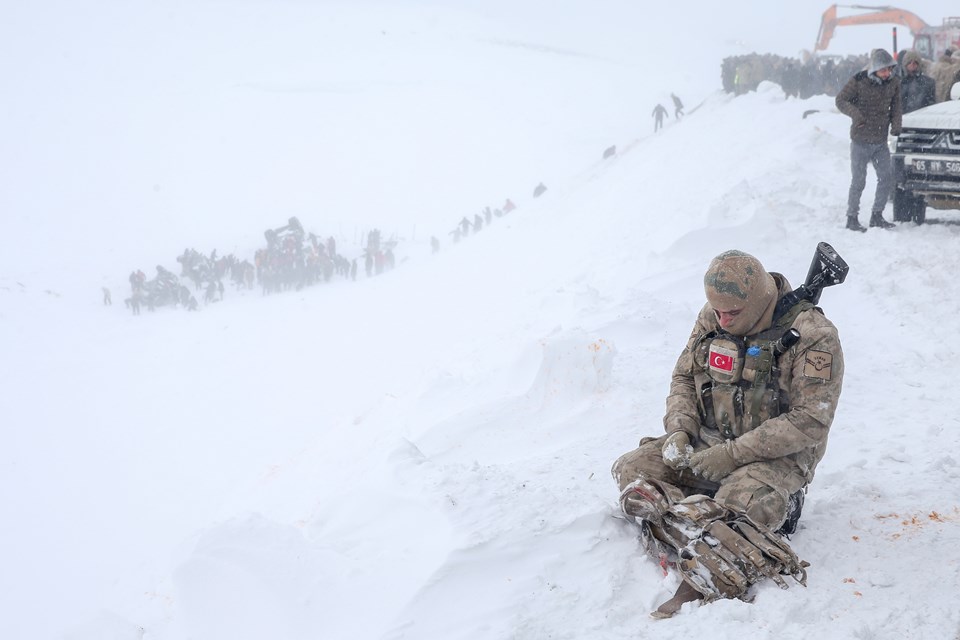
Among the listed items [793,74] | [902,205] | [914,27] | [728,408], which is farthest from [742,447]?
[914,27]

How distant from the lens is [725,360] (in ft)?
9.97

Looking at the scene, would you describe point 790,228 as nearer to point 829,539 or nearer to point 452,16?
point 829,539

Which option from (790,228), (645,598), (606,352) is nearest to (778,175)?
(790,228)

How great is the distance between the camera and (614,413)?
17.1ft

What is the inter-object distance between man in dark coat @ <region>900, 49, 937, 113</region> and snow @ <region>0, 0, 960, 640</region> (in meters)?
1.52

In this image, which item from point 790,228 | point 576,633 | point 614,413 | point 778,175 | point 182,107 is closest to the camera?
point 576,633

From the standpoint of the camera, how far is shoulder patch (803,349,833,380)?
9.17 feet

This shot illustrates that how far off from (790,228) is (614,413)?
16.2ft

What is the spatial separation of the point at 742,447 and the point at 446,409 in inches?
163

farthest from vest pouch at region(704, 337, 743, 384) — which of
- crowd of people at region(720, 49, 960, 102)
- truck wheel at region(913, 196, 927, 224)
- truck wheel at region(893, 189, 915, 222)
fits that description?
crowd of people at region(720, 49, 960, 102)

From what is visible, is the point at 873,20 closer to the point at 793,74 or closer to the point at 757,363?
the point at 793,74

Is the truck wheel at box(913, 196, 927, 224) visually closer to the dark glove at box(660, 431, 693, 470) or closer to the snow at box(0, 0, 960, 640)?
the snow at box(0, 0, 960, 640)

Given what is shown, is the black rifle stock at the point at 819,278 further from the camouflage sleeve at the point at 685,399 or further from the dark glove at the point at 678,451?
the dark glove at the point at 678,451

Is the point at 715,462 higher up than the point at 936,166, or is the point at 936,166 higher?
the point at 936,166
